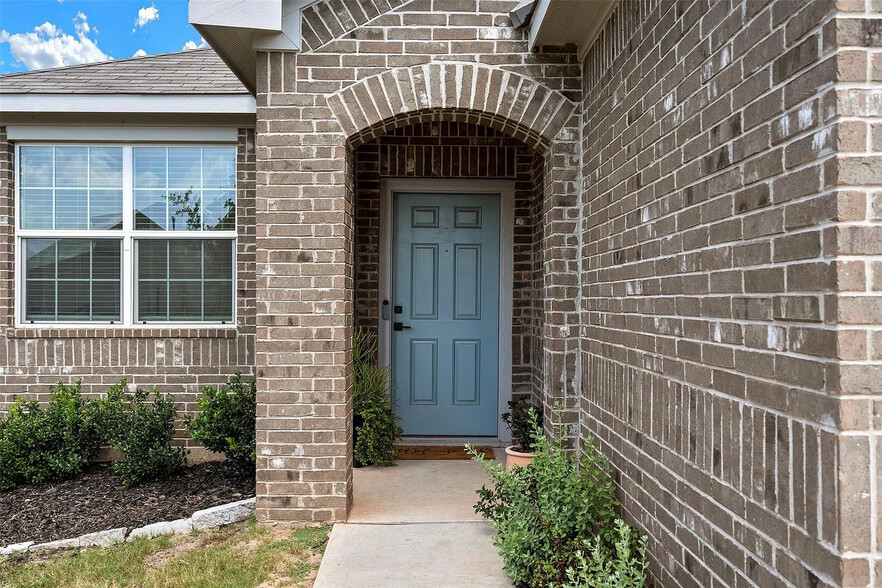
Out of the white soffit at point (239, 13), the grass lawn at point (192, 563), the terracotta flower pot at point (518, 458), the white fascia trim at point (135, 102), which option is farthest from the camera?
the white fascia trim at point (135, 102)

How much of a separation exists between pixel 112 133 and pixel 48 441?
101 inches

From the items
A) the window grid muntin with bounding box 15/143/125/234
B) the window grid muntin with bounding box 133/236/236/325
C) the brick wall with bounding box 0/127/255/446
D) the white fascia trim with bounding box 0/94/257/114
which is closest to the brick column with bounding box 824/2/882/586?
the white fascia trim with bounding box 0/94/257/114

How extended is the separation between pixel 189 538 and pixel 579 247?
9.79ft

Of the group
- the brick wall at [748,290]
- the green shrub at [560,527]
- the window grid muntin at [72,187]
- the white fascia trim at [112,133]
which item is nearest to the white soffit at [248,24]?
the white fascia trim at [112,133]

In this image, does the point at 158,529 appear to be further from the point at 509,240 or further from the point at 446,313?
the point at 509,240

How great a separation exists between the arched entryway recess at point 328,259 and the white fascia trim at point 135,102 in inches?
68.1

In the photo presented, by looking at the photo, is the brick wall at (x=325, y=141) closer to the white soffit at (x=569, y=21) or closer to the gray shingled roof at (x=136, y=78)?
the white soffit at (x=569, y=21)

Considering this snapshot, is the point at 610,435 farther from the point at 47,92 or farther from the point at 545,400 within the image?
the point at 47,92

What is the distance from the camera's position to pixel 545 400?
436cm

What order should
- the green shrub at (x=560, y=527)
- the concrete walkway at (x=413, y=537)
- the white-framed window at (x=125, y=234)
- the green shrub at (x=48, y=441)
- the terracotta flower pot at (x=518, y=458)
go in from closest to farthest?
the green shrub at (x=560, y=527) → the concrete walkway at (x=413, y=537) → the terracotta flower pot at (x=518, y=458) → the green shrub at (x=48, y=441) → the white-framed window at (x=125, y=234)

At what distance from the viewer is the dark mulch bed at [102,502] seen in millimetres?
4383

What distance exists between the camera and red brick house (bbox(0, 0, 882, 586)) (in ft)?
5.56

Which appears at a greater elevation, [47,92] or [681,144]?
[47,92]

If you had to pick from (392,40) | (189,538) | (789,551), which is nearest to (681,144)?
(789,551)
